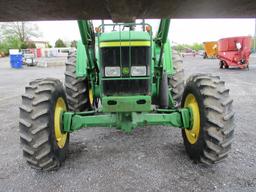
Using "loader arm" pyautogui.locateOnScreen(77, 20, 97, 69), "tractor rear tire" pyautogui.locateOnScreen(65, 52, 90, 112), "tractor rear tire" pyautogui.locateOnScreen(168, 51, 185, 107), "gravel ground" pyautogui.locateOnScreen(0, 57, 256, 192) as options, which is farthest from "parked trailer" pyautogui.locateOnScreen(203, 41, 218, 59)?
"loader arm" pyautogui.locateOnScreen(77, 20, 97, 69)

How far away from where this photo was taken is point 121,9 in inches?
36.7

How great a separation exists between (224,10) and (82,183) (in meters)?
2.52

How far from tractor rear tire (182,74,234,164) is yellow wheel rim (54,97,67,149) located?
1.79 metres

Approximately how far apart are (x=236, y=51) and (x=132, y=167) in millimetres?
15475

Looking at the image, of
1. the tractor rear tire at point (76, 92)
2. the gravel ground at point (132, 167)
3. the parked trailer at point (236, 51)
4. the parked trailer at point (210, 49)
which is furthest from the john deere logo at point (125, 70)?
the parked trailer at point (210, 49)

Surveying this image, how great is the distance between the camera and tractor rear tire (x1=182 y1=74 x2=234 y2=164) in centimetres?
304

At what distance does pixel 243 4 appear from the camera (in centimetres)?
94

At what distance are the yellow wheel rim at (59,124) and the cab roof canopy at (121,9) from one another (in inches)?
93.9

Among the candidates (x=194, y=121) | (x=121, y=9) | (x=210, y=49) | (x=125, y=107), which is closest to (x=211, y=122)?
(x=194, y=121)

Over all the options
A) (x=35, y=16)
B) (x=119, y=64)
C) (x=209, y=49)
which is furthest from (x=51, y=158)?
(x=209, y=49)

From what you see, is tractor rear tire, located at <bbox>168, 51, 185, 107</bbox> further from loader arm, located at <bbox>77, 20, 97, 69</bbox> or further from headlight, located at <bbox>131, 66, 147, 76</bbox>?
headlight, located at <bbox>131, 66, 147, 76</bbox>

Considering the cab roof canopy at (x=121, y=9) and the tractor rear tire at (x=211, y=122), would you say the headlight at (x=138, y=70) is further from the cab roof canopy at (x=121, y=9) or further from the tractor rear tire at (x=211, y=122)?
the cab roof canopy at (x=121, y=9)

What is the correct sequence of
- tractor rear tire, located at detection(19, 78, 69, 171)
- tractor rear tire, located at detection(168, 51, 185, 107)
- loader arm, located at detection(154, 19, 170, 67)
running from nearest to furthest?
tractor rear tire, located at detection(19, 78, 69, 171) → loader arm, located at detection(154, 19, 170, 67) → tractor rear tire, located at detection(168, 51, 185, 107)

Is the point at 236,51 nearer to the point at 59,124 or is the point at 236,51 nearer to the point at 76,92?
the point at 76,92
